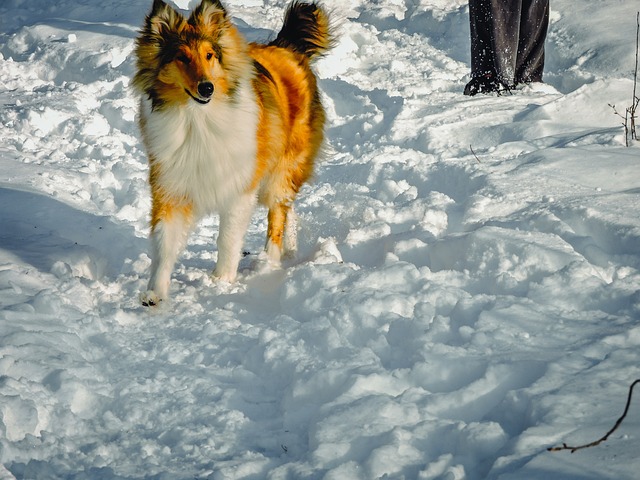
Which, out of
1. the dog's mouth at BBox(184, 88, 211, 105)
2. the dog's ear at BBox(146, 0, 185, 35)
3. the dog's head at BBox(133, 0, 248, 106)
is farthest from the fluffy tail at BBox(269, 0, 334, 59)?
the dog's mouth at BBox(184, 88, 211, 105)

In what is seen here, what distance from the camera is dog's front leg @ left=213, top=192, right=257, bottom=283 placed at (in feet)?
14.9

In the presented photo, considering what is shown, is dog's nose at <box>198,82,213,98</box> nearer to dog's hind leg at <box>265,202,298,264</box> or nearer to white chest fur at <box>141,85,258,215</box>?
white chest fur at <box>141,85,258,215</box>

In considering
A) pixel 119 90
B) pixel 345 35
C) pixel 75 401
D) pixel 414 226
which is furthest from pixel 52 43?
pixel 75 401

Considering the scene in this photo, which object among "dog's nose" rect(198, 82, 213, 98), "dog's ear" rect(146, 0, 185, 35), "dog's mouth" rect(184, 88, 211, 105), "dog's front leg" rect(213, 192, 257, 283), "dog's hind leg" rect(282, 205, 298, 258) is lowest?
"dog's hind leg" rect(282, 205, 298, 258)

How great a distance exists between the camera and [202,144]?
167 inches

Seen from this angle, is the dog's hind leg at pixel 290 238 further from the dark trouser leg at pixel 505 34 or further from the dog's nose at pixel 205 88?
the dark trouser leg at pixel 505 34

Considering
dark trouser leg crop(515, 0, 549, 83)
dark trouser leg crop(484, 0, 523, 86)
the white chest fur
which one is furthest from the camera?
dark trouser leg crop(515, 0, 549, 83)

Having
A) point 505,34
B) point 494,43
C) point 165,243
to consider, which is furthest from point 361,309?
point 505,34

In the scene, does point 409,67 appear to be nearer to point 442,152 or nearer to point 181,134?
point 442,152

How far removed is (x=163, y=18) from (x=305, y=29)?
1.54 m

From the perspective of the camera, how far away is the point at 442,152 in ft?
18.8

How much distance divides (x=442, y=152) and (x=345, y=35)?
3.35 metres

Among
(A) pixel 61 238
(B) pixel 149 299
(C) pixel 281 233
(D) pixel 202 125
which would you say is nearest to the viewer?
(B) pixel 149 299

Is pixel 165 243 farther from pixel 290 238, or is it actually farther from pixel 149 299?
pixel 290 238
